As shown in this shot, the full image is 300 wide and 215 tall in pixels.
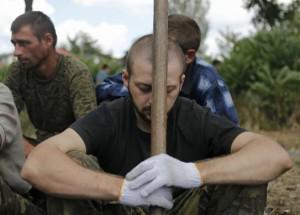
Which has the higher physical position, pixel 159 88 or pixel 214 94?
pixel 159 88

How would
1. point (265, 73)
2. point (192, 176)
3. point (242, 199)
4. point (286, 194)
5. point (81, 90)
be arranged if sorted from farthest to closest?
point (265, 73)
point (286, 194)
point (81, 90)
point (242, 199)
point (192, 176)

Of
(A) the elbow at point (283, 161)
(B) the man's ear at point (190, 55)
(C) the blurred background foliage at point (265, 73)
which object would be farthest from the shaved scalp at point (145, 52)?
(C) the blurred background foliage at point (265, 73)

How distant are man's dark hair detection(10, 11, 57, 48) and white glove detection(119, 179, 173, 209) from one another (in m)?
2.19

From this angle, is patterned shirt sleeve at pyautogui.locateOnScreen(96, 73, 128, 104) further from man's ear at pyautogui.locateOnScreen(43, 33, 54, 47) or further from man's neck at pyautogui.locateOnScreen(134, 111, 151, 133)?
man's neck at pyautogui.locateOnScreen(134, 111, 151, 133)

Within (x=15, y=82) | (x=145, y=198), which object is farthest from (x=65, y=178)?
(x=15, y=82)

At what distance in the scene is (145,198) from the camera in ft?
8.33

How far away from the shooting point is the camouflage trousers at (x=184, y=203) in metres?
2.73

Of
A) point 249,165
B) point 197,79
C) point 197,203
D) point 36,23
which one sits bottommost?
point 197,203

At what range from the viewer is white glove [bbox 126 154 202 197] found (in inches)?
98.0

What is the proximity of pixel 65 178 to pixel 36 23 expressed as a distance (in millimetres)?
2091

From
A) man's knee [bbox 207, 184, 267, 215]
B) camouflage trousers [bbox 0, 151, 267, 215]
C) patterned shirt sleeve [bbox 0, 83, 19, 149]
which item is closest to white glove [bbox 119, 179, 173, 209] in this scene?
camouflage trousers [bbox 0, 151, 267, 215]

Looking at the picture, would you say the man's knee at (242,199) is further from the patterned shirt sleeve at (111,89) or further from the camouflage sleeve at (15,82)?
the camouflage sleeve at (15,82)

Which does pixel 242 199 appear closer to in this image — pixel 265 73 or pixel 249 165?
pixel 249 165

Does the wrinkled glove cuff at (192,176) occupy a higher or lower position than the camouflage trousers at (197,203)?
higher
